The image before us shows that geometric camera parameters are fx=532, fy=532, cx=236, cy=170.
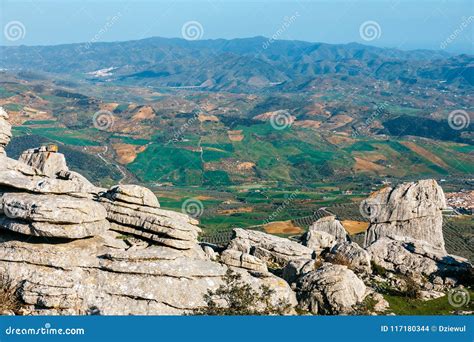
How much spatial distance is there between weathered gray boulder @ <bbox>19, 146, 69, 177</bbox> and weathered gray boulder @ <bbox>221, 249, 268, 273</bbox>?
1613 centimetres

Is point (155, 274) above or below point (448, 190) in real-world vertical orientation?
below

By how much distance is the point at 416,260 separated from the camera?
115 feet

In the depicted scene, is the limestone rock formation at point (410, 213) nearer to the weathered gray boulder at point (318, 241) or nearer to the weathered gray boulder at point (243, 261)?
the weathered gray boulder at point (318, 241)

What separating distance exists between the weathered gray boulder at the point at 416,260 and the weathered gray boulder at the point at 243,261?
10411mm

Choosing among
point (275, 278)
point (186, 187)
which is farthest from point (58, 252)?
point (186, 187)

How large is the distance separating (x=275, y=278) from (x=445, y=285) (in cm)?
1226

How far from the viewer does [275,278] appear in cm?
2672

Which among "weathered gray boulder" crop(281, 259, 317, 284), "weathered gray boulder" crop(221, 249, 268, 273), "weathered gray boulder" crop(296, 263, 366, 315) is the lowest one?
"weathered gray boulder" crop(296, 263, 366, 315)

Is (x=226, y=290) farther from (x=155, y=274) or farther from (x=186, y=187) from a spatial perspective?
(x=186, y=187)

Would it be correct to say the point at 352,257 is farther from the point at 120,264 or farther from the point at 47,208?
the point at 47,208

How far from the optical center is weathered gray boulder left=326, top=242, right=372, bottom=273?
33500 millimetres

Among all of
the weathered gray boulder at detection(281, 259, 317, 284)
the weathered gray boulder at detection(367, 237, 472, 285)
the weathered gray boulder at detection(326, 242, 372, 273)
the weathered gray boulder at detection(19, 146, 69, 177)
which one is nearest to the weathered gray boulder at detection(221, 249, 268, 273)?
the weathered gray boulder at detection(281, 259, 317, 284)

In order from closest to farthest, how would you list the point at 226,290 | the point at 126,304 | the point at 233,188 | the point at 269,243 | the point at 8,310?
the point at 8,310, the point at 126,304, the point at 226,290, the point at 269,243, the point at 233,188

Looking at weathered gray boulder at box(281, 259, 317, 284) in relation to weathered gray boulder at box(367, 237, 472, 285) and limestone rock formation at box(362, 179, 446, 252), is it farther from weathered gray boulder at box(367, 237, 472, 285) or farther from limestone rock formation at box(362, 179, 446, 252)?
limestone rock formation at box(362, 179, 446, 252)
